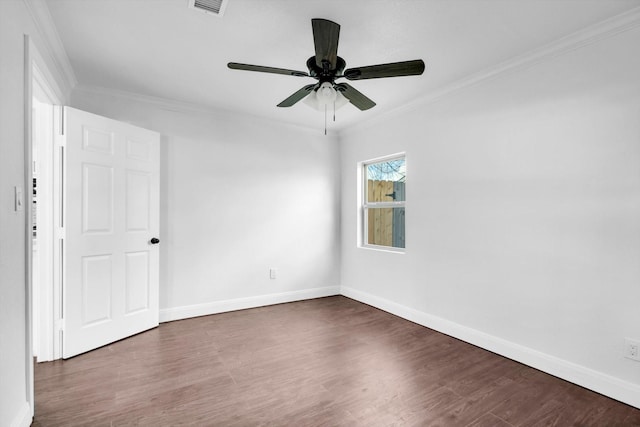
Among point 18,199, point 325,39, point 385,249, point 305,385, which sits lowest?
point 305,385

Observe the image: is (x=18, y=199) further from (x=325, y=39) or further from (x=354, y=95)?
(x=354, y=95)

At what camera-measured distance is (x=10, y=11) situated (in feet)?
5.30

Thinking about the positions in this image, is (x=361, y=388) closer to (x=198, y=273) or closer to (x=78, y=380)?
(x=78, y=380)

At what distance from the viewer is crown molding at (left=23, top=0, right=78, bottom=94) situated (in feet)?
6.27

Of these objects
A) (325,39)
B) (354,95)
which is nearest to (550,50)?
(354,95)

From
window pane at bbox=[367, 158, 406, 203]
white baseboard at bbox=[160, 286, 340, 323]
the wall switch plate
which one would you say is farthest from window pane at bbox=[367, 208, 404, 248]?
the wall switch plate

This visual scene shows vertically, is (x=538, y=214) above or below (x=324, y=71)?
below

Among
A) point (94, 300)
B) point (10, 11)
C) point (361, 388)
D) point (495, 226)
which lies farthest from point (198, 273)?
point (495, 226)

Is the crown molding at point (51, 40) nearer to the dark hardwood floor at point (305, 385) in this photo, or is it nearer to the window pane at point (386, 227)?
the dark hardwood floor at point (305, 385)

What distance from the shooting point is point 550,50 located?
2.39 meters

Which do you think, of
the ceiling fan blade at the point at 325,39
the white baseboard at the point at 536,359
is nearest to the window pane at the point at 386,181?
the white baseboard at the point at 536,359

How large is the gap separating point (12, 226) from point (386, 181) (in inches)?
139

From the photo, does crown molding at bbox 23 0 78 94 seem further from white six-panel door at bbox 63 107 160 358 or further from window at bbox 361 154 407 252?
window at bbox 361 154 407 252

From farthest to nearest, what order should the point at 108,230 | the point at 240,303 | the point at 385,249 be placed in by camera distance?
the point at 385,249 → the point at 240,303 → the point at 108,230
